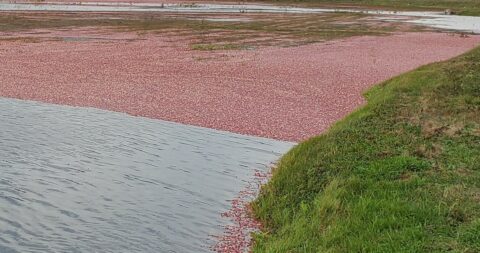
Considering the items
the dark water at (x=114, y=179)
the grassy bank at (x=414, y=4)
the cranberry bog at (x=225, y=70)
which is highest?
the grassy bank at (x=414, y=4)

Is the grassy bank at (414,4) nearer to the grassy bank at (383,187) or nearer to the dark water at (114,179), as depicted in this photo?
the grassy bank at (383,187)

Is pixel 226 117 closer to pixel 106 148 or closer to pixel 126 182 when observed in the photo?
pixel 106 148

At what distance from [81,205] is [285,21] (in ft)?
216

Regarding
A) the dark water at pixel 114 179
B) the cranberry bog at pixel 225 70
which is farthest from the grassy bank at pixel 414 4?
the dark water at pixel 114 179

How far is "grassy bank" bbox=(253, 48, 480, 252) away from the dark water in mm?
1585

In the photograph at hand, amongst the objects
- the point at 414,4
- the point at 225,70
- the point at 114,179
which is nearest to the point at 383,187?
the point at 114,179

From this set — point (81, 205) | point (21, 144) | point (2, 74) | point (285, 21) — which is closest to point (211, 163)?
point (81, 205)

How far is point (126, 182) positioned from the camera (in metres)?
15.9

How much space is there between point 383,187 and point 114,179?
23.4 ft

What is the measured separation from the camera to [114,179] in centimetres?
1612

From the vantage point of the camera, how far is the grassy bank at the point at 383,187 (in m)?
10.6

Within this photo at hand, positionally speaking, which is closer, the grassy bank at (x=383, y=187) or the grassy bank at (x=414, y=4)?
the grassy bank at (x=383, y=187)

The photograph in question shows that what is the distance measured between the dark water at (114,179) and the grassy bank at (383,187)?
1585 mm

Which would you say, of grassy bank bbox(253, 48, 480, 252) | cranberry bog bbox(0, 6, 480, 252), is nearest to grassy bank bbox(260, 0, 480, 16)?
cranberry bog bbox(0, 6, 480, 252)
